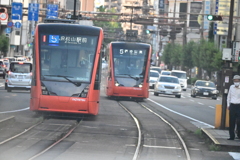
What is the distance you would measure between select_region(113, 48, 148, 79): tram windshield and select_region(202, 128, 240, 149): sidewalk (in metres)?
15.3

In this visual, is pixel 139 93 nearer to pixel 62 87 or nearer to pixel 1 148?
pixel 62 87

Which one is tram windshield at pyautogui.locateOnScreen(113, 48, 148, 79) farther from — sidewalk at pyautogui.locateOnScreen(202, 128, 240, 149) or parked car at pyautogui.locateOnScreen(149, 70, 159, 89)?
parked car at pyautogui.locateOnScreen(149, 70, 159, 89)

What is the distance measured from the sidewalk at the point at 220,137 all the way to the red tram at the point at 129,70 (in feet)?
49.8

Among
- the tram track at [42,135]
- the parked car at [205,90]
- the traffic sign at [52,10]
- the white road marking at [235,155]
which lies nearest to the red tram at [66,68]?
the tram track at [42,135]

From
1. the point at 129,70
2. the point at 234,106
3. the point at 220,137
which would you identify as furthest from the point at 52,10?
the point at 234,106

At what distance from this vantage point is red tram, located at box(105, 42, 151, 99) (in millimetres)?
32188

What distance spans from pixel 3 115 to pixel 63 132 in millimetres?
5275

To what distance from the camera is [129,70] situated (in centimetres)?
3228

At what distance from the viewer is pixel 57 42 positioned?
19109 mm

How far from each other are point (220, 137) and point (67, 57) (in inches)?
237

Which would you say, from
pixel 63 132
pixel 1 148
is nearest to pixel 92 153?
pixel 1 148

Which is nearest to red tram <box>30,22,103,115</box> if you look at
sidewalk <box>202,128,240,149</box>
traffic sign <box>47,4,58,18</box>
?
sidewalk <box>202,128,240,149</box>

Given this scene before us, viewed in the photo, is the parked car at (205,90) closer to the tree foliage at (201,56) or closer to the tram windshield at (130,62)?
the tram windshield at (130,62)

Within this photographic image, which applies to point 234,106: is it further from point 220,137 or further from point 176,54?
point 176,54
